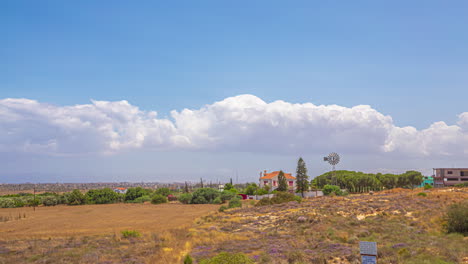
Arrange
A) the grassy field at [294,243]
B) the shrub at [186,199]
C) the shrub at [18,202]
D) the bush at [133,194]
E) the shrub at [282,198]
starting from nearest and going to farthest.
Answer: the grassy field at [294,243] < the shrub at [282,198] < the shrub at [18,202] < the shrub at [186,199] < the bush at [133,194]

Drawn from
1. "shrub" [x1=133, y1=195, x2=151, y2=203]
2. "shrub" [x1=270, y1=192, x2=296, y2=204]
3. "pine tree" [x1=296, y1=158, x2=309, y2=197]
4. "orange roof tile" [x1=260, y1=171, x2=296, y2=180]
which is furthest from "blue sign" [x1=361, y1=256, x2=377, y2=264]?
"orange roof tile" [x1=260, y1=171, x2=296, y2=180]

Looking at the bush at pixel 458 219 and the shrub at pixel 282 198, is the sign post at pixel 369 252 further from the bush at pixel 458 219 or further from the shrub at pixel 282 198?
the shrub at pixel 282 198

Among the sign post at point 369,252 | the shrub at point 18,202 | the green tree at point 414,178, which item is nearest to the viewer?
the sign post at point 369,252

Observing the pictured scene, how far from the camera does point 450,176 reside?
114 meters

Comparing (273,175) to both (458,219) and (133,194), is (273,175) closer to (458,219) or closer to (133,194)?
(133,194)

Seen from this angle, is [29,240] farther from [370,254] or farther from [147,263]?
Answer: [370,254]

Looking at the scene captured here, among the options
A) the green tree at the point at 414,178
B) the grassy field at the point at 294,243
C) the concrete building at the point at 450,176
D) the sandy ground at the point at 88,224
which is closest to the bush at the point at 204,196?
the sandy ground at the point at 88,224

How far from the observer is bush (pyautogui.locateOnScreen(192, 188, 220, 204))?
81.9m

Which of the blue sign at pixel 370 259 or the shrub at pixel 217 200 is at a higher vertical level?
the blue sign at pixel 370 259

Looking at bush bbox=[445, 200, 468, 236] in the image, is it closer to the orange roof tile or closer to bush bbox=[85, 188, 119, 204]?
bush bbox=[85, 188, 119, 204]

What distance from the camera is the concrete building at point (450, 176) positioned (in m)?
111

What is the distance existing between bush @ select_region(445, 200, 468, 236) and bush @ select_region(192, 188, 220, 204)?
6289cm

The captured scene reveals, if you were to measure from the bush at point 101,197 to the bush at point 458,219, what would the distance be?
81.2 metres

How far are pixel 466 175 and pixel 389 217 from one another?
102m
